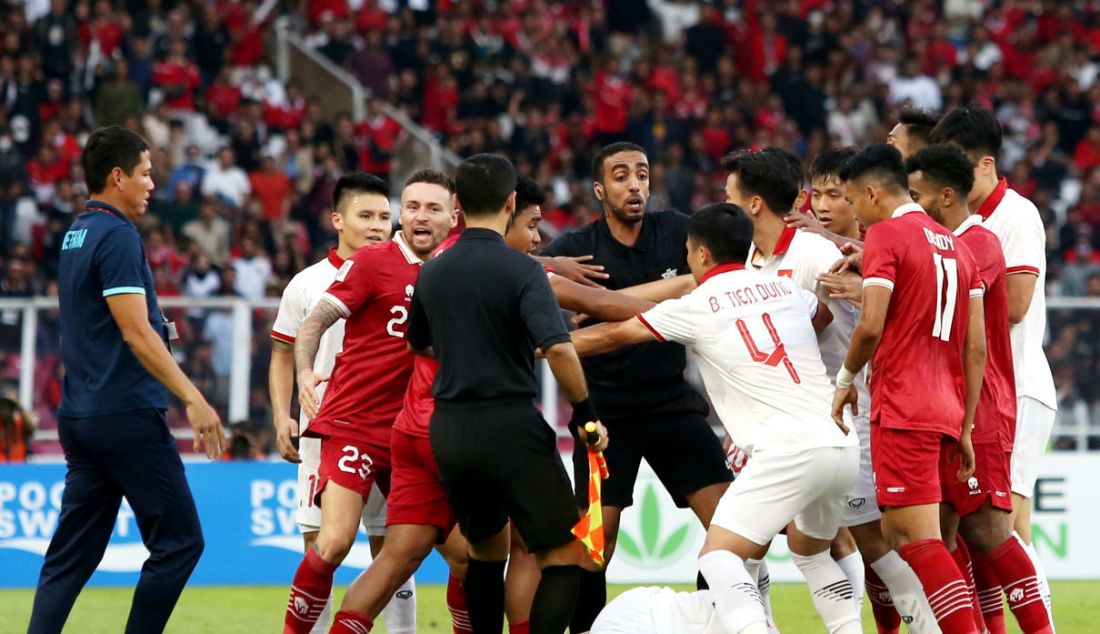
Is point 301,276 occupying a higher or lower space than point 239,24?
lower

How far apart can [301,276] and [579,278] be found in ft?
5.32

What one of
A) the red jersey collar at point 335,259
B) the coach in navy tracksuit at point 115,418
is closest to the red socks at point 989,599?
the red jersey collar at point 335,259

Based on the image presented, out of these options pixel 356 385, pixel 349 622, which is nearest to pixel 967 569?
pixel 349 622

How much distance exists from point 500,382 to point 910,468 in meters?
1.87

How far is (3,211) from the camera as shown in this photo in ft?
57.3

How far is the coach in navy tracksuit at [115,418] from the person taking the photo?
23.8ft

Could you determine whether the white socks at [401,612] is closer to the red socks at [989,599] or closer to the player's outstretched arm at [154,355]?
the player's outstretched arm at [154,355]

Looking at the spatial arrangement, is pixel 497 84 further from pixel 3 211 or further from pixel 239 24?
pixel 3 211

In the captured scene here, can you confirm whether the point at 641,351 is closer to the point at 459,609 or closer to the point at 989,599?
the point at 459,609

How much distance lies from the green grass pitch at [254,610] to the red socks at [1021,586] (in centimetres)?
240

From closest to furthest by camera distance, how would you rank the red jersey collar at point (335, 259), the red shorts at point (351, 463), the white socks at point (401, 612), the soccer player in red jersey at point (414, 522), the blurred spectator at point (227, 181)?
the soccer player in red jersey at point (414, 522) → the red shorts at point (351, 463) → the white socks at point (401, 612) → the red jersey collar at point (335, 259) → the blurred spectator at point (227, 181)

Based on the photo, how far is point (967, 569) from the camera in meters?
7.82

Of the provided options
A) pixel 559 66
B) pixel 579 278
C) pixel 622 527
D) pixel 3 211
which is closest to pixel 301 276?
pixel 579 278

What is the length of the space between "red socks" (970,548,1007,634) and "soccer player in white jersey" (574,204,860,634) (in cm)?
104
